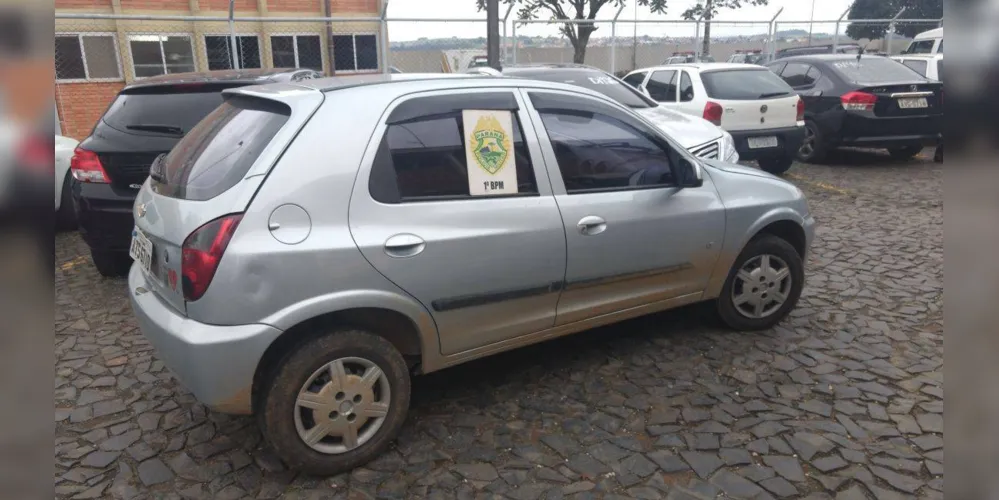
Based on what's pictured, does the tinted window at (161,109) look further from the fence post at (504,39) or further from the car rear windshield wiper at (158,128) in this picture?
the fence post at (504,39)

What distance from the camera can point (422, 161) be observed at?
3002 millimetres

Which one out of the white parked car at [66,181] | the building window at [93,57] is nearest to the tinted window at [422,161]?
the white parked car at [66,181]

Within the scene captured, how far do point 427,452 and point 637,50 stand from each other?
13.7m

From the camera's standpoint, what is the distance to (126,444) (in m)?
3.15

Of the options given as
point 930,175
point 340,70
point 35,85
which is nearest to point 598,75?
point 930,175

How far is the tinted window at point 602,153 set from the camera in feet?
11.2

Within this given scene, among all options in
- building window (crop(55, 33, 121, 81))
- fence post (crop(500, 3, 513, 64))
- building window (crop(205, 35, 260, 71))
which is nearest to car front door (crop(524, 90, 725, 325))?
fence post (crop(500, 3, 513, 64))

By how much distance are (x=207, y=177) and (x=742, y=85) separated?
808cm

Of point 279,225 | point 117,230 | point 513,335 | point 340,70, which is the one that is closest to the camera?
point 279,225

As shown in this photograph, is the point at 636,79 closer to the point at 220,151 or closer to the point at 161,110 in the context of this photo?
the point at 161,110

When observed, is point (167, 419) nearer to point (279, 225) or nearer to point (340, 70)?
point (279, 225)

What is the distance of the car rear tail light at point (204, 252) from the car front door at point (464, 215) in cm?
50

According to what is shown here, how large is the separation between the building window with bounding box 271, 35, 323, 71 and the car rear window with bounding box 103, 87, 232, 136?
16.5 metres

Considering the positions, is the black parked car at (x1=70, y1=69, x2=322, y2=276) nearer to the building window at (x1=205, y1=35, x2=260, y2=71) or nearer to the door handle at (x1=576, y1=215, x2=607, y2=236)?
the door handle at (x1=576, y1=215, x2=607, y2=236)
